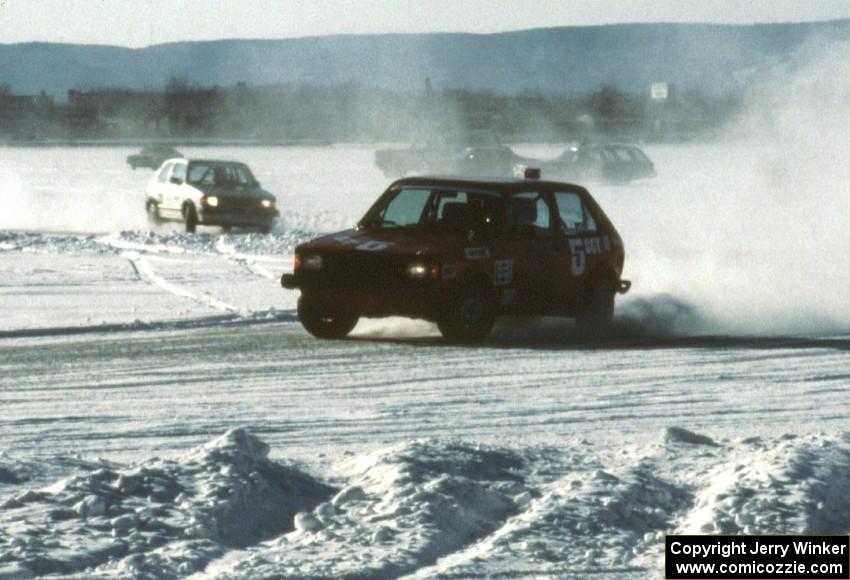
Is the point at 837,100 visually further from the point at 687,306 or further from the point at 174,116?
the point at 174,116

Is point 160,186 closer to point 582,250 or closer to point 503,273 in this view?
point 582,250

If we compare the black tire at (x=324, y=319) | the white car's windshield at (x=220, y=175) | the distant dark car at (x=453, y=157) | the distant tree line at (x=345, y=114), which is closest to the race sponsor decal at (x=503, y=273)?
the black tire at (x=324, y=319)

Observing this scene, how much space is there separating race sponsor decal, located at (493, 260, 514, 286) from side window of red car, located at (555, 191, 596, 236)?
92cm

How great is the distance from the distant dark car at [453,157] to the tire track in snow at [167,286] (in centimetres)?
2568

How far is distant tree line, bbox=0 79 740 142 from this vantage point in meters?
84.9

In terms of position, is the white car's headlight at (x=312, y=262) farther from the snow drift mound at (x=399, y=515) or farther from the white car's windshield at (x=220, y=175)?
the white car's windshield at (x=220, y=175)

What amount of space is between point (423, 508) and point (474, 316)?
7034 mm

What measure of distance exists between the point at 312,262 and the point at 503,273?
1586 mm

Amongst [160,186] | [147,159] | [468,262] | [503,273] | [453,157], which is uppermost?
[147,159]

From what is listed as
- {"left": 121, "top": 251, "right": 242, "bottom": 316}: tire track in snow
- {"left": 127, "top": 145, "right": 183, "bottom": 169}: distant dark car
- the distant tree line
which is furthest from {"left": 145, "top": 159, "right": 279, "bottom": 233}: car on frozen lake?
the distant tree line

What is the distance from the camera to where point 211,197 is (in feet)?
99.8

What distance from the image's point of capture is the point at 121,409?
37.0 feet

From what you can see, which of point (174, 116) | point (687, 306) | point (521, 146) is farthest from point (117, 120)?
point (687, 306)

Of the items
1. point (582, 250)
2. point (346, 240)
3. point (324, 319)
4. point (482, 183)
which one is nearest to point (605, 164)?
point (582, 250)
